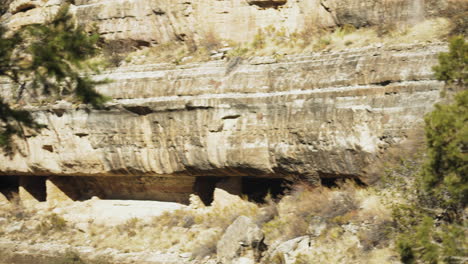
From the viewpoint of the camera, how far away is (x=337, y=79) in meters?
13.4

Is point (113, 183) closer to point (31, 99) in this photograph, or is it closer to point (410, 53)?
point (31, 99)

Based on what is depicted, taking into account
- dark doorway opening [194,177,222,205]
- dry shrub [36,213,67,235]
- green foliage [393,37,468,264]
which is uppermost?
green foliage [393,37,468,264]

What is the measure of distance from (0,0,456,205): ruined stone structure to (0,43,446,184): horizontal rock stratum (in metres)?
0.02

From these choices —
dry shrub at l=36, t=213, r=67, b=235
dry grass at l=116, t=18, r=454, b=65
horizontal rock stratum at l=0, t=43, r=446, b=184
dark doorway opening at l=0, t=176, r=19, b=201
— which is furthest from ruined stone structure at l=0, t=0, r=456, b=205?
dark doorway opening at l=0, t=176, r=19, b=201

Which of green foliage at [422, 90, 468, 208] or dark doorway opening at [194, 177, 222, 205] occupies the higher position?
green foliage at [422, 90, 468, 208]

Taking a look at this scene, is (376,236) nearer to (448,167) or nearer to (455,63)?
(448,167)

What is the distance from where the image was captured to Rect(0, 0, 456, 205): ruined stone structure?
12.9 m

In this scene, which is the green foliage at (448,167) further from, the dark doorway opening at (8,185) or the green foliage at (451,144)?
the dark doorway opening at (8,185)

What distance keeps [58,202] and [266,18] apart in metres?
7.94

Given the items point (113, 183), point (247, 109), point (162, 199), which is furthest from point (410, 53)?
point (113, 183)

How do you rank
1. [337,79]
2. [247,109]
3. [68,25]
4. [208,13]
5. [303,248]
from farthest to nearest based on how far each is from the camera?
[208,13]
[247,109]
[337,79]
[303,248]
[68,25]

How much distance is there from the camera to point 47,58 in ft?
30.3

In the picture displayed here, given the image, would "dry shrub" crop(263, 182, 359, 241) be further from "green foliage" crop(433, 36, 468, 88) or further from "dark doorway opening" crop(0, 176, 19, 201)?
"dark doorway opening" crop(0, 176, 19, 201)

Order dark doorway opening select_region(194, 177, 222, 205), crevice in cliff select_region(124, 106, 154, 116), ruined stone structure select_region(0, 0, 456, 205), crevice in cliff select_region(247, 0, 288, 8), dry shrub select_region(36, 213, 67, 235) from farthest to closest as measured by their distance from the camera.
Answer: dry shrub select_region(36, 213, 67, 235)
crevice in cliff select_region(247, 0, 288, 8)
dark doorway opening select_region(194, 177, 222, 205)
crevice in cliff select_region(124, 106, 154, 116)
ruined stone structure select_region(0, 0, 456, 205)
